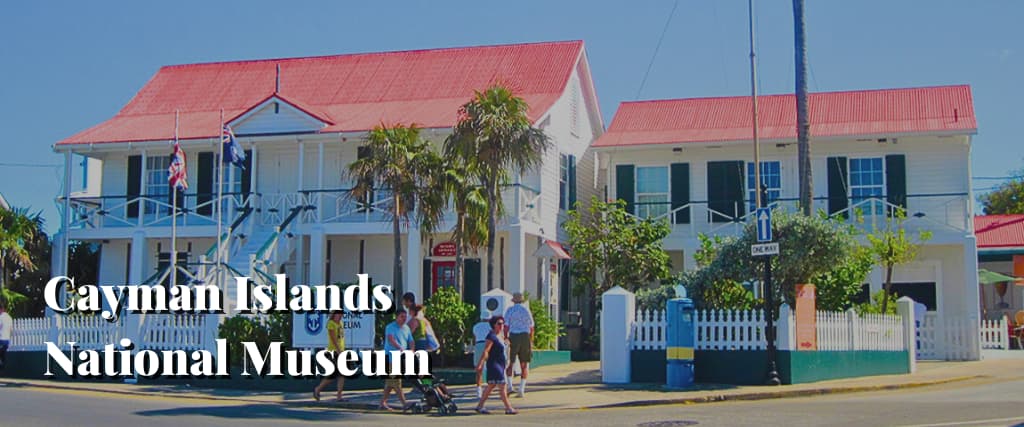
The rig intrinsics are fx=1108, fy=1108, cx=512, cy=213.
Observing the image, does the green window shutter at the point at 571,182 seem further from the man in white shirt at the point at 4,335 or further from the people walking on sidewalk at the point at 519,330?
the man in white shirt at the point at 4,335

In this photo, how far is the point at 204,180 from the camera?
29203 millimetres

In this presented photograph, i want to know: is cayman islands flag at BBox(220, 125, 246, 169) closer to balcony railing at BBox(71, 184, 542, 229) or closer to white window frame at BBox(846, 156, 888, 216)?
balcony railing at BBox(71, 184, 542, 229)

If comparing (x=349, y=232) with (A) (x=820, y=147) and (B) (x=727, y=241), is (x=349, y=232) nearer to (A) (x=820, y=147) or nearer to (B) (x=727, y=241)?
(B) (x=727, y=241)

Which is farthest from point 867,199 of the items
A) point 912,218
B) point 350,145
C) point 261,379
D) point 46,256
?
point 46,256

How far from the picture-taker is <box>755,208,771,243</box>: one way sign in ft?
57.6

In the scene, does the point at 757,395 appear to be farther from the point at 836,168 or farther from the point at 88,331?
the point at 88,331

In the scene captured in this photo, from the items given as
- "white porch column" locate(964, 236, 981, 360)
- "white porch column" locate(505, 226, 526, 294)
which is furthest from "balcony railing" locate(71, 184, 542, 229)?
"white porch column" locate(964, 236, 981, 360)

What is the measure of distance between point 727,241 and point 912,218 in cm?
890

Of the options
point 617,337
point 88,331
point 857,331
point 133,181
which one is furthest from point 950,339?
point 133,181

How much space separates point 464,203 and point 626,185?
27.7 ft

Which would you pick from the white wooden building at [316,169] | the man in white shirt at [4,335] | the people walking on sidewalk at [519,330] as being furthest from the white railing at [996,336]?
the man in white shirt at [4,335]

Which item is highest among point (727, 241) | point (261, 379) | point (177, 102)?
point (177, 102)

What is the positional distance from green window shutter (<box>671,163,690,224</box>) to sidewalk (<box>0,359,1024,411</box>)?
814cm

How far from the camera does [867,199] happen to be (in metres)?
26.7
